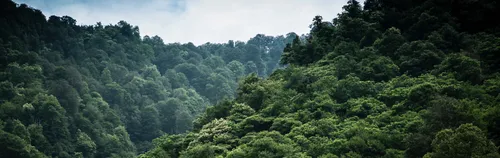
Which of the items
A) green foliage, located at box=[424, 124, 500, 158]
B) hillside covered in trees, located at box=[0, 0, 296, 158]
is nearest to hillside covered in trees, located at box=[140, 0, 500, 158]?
green foliage, located at box=[424, 124, 500, 158]

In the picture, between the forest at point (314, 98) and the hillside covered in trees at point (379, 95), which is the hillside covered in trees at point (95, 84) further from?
the hillside covered in trees at point (379, 95)

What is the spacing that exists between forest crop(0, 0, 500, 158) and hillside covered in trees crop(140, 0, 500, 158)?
0.09m

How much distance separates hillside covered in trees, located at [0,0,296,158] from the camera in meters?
67.4

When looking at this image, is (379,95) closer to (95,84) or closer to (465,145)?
(465,145)

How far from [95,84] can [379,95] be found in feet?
215

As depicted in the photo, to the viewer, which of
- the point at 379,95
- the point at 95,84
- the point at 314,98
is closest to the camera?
the point at 379,95

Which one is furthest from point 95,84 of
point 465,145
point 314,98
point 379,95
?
point 465,145

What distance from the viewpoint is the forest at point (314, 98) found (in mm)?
30375

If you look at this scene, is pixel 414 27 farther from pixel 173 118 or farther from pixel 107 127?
pixel 173 118

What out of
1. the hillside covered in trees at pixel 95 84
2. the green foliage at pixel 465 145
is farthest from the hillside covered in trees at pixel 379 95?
the hillside covered in trees at pixel 95 84

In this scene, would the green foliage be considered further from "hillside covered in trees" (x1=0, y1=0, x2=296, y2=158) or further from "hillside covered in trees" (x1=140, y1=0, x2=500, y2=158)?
"hillside covered in trees" (x1=0, y1=0, x2=296, y2=158)

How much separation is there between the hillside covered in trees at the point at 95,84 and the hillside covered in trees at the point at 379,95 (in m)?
26.0

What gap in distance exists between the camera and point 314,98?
132ft

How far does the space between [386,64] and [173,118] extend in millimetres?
60264
